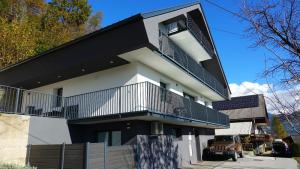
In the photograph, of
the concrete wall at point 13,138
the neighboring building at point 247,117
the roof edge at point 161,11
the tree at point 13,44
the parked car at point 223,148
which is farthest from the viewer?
the neighboring building at point 247,117

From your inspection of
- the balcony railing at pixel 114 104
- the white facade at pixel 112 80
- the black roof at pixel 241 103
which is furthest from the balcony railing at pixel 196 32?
the black roof at pixel 241 103

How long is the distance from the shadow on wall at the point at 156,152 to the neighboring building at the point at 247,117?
71.4 ft

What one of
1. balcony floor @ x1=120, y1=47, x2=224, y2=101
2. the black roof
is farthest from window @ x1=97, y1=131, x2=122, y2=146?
the black roof

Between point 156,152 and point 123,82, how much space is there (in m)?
4.19

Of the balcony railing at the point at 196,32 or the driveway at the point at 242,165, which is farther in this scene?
the balcony railing at the point at 196,32

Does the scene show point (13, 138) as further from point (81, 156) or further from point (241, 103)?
point (241, 103)

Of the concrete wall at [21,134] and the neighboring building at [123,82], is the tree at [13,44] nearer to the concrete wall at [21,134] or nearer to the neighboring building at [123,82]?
the neighboring building at [123,82]

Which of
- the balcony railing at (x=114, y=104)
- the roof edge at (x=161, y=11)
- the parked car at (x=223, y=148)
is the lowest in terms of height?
the parked car at (x=223, y=148)

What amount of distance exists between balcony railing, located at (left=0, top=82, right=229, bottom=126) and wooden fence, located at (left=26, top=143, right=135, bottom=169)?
6.93 ft

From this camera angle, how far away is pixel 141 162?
38.6ft

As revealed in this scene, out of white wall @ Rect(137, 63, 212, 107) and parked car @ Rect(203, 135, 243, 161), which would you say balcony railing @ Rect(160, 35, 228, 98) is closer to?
white wall @ Rect(137, 63, 212, 107)

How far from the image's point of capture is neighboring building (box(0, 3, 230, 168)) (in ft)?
39.9

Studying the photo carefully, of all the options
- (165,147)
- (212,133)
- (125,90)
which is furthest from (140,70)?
(212,133)

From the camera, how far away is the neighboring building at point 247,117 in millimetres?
33922
